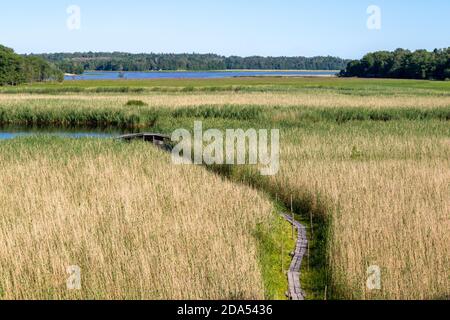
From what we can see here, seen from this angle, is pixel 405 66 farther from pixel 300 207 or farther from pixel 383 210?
pixel 383 210

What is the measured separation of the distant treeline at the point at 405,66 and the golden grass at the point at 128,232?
315 feet

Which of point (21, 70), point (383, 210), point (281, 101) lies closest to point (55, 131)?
Answer: point (281, 101)

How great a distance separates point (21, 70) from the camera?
346 feet

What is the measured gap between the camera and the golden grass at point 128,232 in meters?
7.69

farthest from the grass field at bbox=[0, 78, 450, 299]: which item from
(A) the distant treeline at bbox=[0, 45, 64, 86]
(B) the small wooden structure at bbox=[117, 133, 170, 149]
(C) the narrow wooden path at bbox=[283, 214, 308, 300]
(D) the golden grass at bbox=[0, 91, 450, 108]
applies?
(A) the distant treeline at bbox=[0, 45, 64, 86]

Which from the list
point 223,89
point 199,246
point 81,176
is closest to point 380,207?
point 199,246

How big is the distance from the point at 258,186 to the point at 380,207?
14.5 feet

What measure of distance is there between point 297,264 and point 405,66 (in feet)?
369

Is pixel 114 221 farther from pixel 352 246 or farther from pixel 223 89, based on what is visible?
pixel 223 89

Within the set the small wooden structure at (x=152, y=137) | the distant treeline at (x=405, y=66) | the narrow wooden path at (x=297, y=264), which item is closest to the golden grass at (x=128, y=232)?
the narrow wooden path at (x=297, y=264)

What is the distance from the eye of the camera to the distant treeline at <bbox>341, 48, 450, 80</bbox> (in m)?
104

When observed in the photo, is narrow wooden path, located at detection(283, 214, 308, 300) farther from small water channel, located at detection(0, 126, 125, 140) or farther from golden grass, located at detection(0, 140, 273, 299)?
small water channel, located at detection(0, 126, 125, 140)

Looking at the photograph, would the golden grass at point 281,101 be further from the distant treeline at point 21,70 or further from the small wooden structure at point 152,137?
the distant treeline at point 21,70

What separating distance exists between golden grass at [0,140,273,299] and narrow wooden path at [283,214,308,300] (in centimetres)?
58
